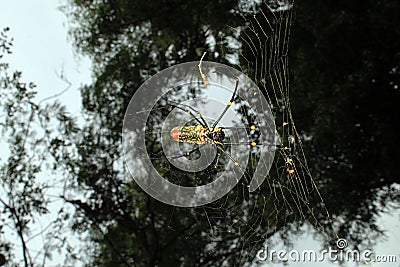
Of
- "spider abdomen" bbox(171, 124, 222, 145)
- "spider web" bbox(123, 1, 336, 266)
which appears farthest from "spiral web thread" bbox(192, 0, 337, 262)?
"spider abdomen" bbox(171, 124, 222, 145)

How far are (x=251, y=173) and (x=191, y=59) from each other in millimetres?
533

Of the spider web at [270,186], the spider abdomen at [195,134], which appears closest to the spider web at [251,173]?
the spider web at [270,186]

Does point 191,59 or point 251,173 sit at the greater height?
point 191,59

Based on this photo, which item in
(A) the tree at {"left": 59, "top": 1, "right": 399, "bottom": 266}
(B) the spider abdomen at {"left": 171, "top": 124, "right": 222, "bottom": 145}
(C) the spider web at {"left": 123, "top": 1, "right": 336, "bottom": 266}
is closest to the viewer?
(B) the spider abdomen at {"left": 171, "top": 124, "right": 222, "bottom": 145}

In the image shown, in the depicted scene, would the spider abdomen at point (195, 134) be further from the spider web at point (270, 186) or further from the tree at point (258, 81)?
the tree at point (258, 81)

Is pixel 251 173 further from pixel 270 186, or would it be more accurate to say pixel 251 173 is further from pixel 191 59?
pixel 191 59

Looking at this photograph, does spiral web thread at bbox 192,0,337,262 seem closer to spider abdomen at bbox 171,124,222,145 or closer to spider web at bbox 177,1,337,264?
spider web at bbox 177,1,337,264

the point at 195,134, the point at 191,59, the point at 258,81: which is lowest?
the point at 195,134

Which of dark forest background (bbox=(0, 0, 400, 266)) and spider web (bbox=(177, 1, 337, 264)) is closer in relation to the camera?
spider web (bbox=(177, 1, 337, 264))

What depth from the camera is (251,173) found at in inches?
46.5

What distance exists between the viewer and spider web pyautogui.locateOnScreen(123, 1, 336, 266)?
1133mm

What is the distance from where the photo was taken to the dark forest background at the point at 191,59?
1.41 meters

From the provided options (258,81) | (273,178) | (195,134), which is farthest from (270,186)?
(195,134)

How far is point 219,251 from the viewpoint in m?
1.46
